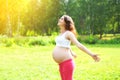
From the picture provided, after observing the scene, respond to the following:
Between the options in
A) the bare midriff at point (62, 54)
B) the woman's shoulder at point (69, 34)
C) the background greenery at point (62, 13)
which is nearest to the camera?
the woman's shoulder at point (69, 34)

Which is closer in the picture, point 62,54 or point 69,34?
point 69,34

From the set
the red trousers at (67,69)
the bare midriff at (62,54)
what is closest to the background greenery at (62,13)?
the bare midriff at (62,54)

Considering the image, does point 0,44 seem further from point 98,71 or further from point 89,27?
point 89,27

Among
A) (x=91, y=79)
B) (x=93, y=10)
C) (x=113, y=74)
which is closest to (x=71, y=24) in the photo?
(x=91, y=79)

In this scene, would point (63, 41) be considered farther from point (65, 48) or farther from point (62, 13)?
point (62, 13)

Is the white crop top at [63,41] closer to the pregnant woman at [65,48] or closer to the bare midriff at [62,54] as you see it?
the pregnant woman at [65,48]

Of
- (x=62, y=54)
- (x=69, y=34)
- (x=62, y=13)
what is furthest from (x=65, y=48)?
(x=62, y=13)

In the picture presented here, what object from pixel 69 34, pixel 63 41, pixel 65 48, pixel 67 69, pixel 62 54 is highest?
pixel 69 34

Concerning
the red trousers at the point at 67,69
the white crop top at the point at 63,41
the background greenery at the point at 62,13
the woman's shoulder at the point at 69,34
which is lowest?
the red trousers at the point at 67,69

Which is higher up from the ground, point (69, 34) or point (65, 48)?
point (69, 34)

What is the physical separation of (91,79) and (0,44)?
844 inches

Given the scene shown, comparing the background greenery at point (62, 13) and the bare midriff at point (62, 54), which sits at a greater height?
the background greenery at point (62, 13)

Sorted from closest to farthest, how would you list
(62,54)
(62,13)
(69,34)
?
(69,34), (62,54), (62,13)

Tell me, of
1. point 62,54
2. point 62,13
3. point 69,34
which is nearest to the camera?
point 69,34
